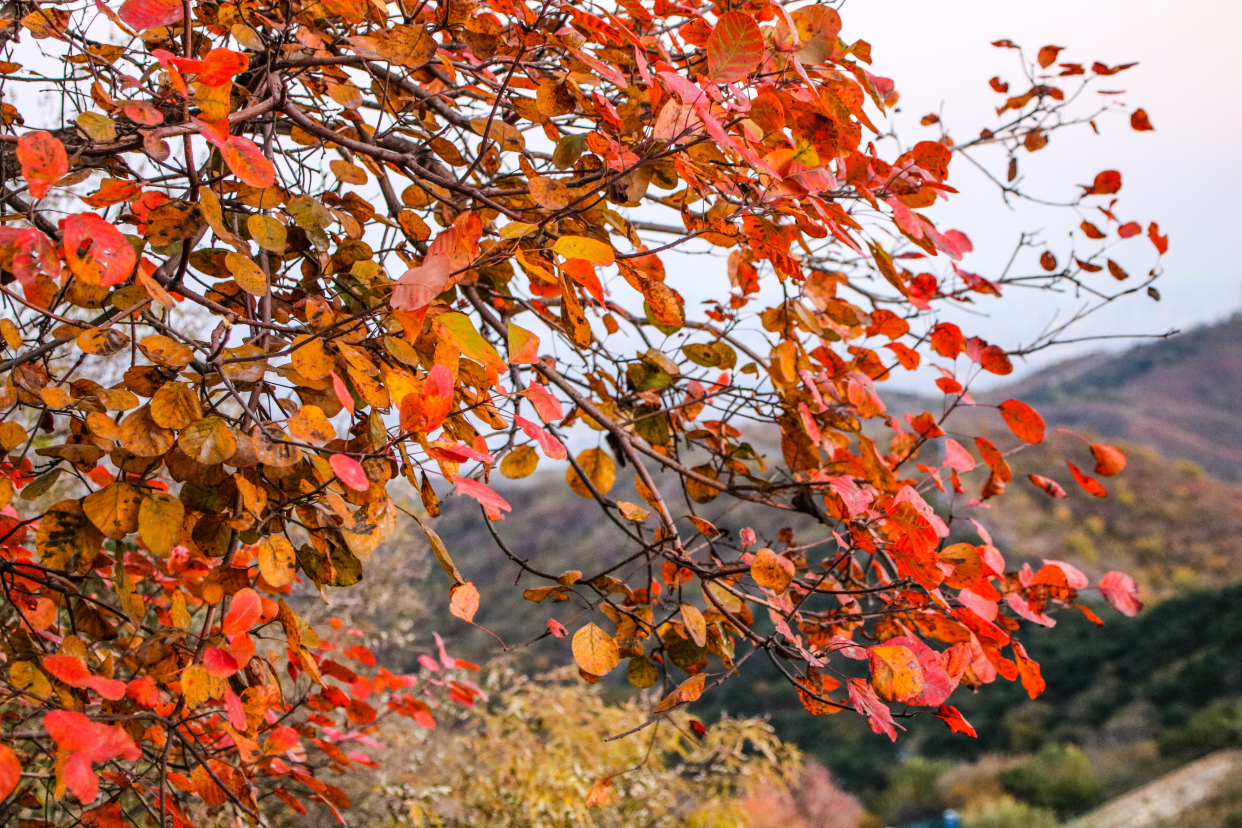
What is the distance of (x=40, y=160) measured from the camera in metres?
0.65

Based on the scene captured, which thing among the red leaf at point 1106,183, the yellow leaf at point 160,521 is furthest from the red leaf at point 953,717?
the red leaf at point 1106,183

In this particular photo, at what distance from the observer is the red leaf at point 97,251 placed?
643mm

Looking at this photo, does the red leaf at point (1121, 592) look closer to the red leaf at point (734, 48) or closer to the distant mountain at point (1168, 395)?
the red leaf at point (734, 48)

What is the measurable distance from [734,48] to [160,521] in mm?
753

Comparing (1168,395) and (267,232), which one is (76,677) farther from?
(1168,395)

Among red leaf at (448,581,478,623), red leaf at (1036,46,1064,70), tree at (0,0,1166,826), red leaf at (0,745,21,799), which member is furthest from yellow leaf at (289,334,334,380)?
red leaf at (1036,46,1064,70)

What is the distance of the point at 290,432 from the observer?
809mm

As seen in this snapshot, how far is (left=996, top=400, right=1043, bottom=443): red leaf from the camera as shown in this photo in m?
1.28

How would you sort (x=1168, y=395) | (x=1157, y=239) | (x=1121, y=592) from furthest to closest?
(x=1168, y=395) → (x=1157, y=239) → (x=1121, y=592)

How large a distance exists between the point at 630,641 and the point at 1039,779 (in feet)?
32.7

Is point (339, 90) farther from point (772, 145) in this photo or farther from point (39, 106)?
point (39, 106)

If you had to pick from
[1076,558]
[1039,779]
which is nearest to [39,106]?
[1039,779]

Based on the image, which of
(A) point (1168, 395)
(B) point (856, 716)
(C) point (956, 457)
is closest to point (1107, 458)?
(C) point (956, 457)

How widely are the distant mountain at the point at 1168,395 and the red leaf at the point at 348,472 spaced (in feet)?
67.5
